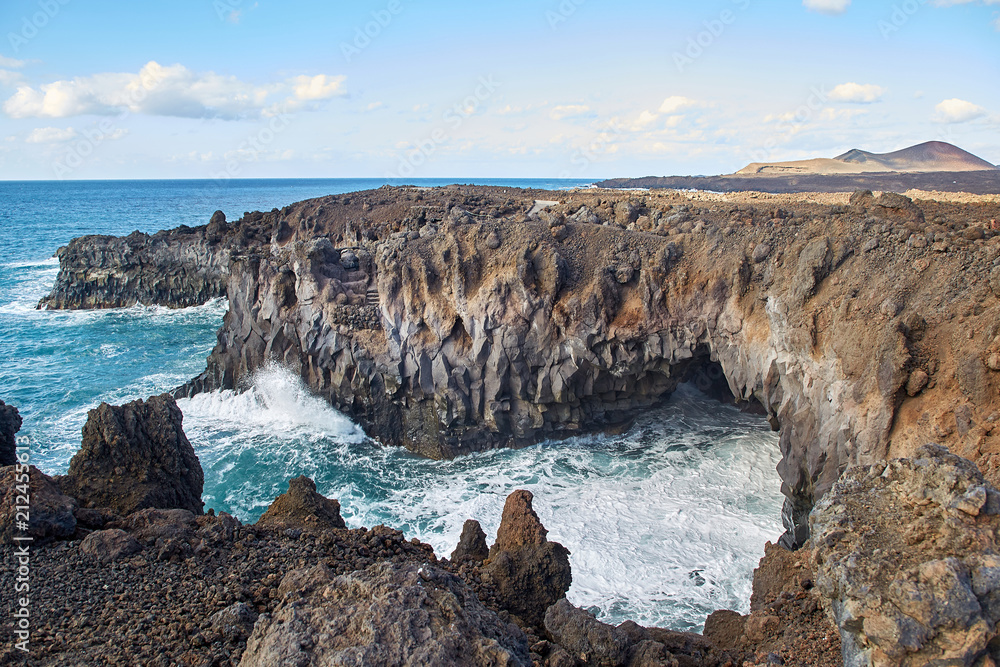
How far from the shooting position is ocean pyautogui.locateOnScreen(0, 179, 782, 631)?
1582cm

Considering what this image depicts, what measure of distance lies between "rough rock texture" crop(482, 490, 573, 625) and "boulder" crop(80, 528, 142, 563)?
572cm

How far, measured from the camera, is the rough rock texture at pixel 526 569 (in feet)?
33.4

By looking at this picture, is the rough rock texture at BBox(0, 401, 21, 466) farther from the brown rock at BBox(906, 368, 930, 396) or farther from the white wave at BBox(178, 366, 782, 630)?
the brown rock at BBox(906, 368, 930, 396)

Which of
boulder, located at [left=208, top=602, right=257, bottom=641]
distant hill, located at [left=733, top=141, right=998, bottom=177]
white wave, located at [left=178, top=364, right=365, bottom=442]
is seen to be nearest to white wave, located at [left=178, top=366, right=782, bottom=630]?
white wave, located at [left=178, top=364, right=365, bottom=442]

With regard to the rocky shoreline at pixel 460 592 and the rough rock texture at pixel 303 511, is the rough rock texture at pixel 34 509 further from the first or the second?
the rough rock texture at pixel 303 511

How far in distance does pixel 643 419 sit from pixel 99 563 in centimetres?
1969

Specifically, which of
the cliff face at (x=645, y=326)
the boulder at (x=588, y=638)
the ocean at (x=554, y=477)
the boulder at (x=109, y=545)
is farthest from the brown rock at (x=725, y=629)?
the boulder at (x=109, y=545)

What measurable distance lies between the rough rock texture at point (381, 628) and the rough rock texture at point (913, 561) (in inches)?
153

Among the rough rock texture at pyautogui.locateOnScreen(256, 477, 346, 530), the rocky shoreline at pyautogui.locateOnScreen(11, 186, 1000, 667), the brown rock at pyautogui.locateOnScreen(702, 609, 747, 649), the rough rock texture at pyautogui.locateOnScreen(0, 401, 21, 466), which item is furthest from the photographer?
the rough rock texture at pyautogui.locateOnScreen(0, 401, 21, 466)

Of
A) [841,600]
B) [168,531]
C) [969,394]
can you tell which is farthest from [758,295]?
[168,531]

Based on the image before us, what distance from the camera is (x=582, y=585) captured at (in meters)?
15.4

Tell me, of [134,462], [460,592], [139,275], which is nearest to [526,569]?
[460,592]

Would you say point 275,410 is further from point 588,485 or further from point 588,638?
point 588,638

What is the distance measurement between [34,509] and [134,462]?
124 inches
